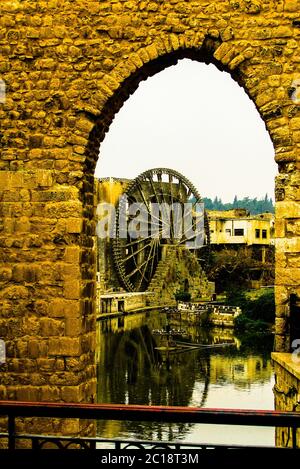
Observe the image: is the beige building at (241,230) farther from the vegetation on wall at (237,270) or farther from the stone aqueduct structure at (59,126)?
the stone aqueduct structure at (59,126)

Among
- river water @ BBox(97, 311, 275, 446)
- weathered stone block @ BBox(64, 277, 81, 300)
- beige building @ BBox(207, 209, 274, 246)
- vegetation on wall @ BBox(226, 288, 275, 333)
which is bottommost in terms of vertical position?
river water @ BBox(97, 311, 275, 446)

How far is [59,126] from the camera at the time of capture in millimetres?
5656

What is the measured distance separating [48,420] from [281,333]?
1.96 metres

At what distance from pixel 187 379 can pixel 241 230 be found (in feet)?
72.6

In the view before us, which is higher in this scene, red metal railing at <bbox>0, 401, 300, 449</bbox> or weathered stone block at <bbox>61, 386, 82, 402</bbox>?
red metal railing at <bbox>0, 401, 300, 449</bbox>

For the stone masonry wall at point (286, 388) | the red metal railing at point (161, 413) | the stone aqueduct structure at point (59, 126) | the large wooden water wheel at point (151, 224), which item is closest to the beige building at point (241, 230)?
the large wooden water wheel at point (151, 224)

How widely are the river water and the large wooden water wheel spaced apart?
552 centimetres

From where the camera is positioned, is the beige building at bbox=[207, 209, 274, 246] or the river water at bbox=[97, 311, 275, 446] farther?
the beige building at bbox=[207, 209, 274, 246]

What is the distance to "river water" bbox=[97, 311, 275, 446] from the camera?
12.7 m

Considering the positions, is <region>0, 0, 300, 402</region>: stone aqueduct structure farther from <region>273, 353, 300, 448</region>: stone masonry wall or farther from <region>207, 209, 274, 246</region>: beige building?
<region>207, 209, 274, 246</region>: beige building

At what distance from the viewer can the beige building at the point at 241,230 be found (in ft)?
125

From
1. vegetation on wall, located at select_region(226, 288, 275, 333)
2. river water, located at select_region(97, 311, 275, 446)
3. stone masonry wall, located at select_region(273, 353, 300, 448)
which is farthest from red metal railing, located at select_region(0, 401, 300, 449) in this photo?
vegetation on wall, located at select_region(226, 288, 275, 333)

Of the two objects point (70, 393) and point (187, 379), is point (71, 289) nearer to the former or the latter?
point (70, 393)

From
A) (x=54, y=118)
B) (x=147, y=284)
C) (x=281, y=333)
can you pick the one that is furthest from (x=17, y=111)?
(x=147, y=284)
